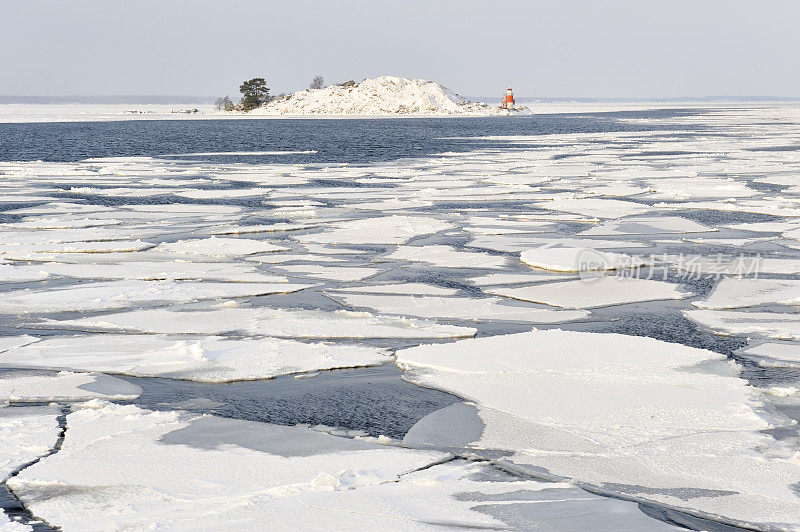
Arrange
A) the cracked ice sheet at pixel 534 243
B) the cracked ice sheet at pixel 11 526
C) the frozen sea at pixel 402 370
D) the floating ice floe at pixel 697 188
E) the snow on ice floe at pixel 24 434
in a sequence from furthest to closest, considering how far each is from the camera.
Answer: the floating ice floe at pixel 697 188, the cracked ice sheet at pixel 534 243, the snow on ice floe at pixel 24 434, the frozen sea at pixel 402 370, the cracked ice sheet at pixel 11 526

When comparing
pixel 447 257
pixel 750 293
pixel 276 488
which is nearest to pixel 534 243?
pixel 447 257

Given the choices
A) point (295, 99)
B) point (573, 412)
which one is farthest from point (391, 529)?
point (295, 99)

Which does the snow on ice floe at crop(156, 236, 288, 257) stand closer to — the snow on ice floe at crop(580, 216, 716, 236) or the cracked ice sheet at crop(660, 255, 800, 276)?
the snow on ice floe at crop(580, 216, 716, 236)

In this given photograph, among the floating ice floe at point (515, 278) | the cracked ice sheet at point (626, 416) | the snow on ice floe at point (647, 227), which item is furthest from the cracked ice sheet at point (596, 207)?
the cracked ice sheet at point (626, 416)

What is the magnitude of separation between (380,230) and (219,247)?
155 centimetres

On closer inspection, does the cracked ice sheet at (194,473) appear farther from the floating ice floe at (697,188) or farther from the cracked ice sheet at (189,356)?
the floating ice floe at (697,188)

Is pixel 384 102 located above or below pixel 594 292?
above

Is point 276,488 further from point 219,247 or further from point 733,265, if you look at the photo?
point 219,247

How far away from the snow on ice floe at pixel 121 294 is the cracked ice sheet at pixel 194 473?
2.01 meters

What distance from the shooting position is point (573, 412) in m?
3.56

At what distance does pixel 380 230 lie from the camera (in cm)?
852

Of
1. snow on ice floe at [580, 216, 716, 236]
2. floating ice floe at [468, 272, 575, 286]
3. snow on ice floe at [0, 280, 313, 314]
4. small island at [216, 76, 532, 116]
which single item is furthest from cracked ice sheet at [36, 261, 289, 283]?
small island at [216, 76, 532, 116]

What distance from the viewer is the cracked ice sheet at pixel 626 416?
2.85 metres

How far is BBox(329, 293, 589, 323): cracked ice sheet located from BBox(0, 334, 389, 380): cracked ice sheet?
82cm
